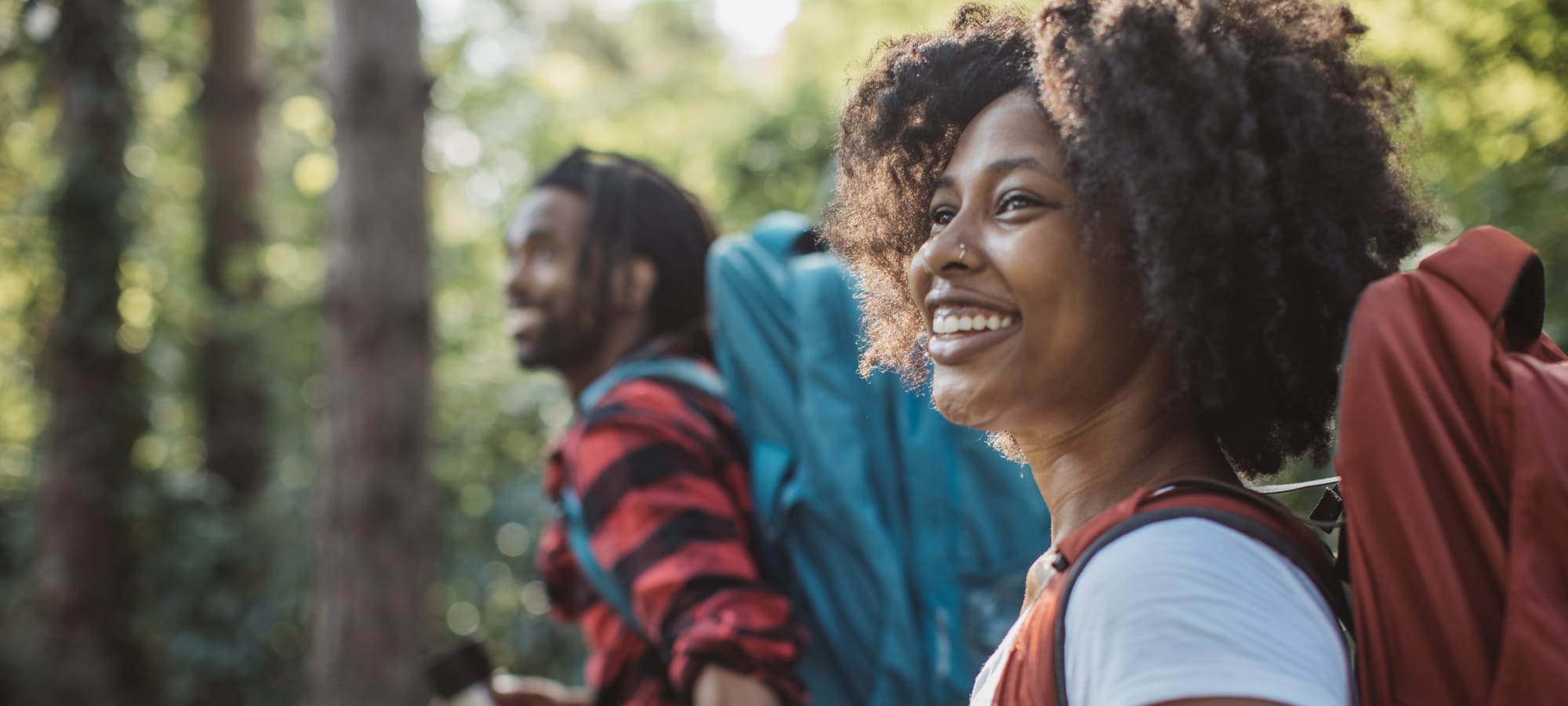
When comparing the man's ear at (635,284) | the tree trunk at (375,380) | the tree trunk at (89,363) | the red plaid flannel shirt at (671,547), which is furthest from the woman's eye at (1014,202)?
the tree trunk at (89,363)

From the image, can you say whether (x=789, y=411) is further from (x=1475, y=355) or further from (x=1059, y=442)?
(x=1475, y=355)

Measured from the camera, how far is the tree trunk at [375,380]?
4820mm

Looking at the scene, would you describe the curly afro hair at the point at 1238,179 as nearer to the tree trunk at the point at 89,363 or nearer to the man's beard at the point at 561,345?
the man's beard at the point at 561,345

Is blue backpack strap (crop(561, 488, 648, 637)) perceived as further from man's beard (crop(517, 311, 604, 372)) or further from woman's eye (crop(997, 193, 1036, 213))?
woman's eye (crop(997, 193, 1036, 213))

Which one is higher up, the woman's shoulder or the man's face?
the man's face

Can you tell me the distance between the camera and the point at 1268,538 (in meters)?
1.09

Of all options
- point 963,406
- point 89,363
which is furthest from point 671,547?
point 89,363

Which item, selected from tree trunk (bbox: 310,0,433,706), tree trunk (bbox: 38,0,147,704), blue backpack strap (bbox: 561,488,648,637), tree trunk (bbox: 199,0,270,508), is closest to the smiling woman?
blue backpack strap (bbox: 561,488,648,637)

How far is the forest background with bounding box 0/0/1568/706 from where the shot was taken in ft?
15.8

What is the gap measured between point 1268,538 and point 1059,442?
34 centimetres

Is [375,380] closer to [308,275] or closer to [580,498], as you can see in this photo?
[580,498]

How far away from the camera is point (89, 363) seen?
8.40 metres

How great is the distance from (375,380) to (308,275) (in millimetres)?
7295

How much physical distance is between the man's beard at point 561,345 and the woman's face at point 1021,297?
1.88 metres
